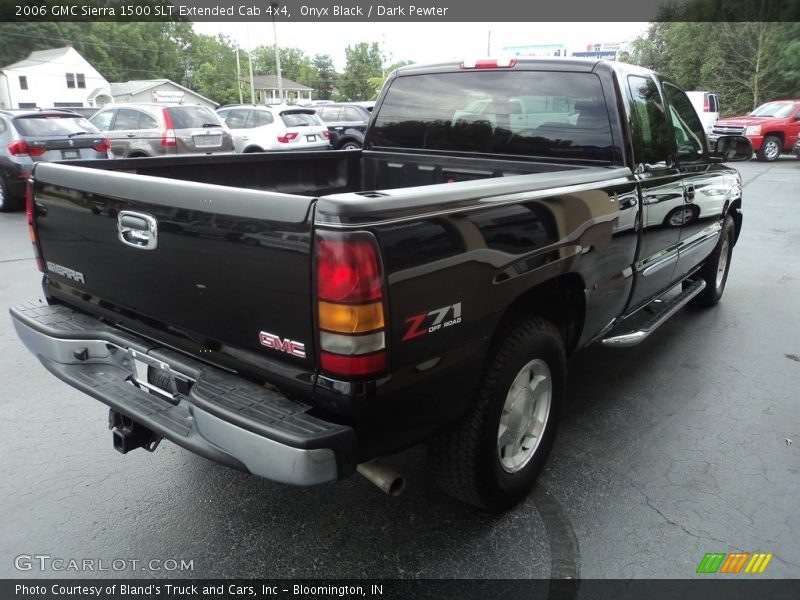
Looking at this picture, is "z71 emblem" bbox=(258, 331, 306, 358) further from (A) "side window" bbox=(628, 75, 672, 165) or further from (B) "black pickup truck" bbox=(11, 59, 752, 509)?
(A) "side window" bbox=(628, 75, 672, 165)

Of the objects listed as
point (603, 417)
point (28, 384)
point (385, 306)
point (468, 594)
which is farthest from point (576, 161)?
point (28, 384)

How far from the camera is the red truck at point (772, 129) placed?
19828mm

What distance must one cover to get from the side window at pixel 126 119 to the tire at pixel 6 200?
3207 mm

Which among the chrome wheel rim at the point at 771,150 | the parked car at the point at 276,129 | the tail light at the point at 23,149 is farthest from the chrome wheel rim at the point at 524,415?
the chrome wheel rim at the point at 771,150

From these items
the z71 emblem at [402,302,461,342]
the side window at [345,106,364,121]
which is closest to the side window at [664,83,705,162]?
the z71 emblem at [402,302,461,342]

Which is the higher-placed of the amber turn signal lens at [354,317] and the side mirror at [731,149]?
the side mirror at [731,149]

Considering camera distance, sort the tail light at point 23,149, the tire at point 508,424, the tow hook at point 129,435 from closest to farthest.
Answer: the tire at point 508,424
the tow hook at point 129,435
the tail light at point 23,149

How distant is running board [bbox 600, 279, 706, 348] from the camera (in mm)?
3480

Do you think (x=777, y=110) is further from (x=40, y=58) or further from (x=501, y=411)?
(x=40, y=58)

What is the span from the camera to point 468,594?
228 cm

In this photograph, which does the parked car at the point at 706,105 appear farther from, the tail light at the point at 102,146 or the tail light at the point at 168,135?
the tail light at the point at 102,146

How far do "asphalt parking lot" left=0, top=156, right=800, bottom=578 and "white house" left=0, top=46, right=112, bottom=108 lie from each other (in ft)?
212

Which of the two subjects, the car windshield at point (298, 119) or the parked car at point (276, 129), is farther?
the car windshield at point (298, 119)

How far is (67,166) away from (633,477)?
122 inches
